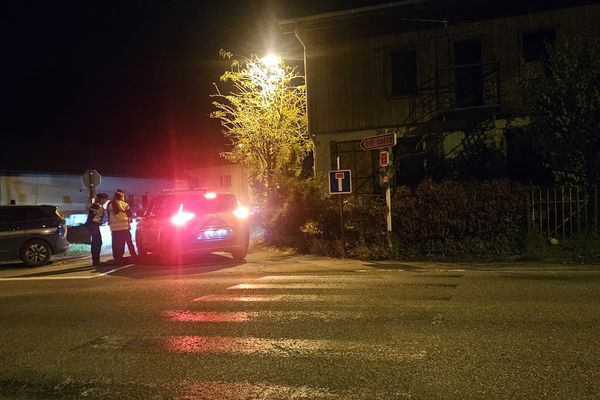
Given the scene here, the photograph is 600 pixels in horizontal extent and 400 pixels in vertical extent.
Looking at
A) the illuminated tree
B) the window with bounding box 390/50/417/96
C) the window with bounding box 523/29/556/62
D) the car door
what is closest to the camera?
the car door

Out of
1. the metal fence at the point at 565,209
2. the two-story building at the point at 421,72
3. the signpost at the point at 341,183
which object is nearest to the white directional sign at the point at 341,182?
the signpost at the point at 341,183

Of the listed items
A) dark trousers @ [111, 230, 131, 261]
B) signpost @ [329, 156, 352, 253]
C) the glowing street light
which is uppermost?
the glowing street light

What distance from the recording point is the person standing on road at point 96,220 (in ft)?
43.2

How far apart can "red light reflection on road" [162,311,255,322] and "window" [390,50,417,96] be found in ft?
41.4

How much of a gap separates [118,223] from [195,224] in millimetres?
2289

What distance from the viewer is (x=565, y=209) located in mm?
13086

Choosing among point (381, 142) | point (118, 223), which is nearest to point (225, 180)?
point (118, 223)

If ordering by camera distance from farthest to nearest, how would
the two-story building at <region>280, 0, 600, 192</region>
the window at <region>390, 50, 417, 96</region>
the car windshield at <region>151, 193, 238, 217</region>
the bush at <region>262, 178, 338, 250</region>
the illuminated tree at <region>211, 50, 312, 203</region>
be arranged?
the illuminated tree at <region>211, 50, 312, 203</region> → the window at <region>390, 50, 417, 96</region> → the two-story building at <region>280, 0, 600, 192</region> → the bush at <region>262, 178, 338, 250</region> → the car windshield at <region>151, 193, 238, 217</region>

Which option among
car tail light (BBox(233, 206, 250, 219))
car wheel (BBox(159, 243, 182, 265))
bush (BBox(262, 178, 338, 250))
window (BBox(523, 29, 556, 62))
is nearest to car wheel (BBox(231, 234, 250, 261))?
car tail light (BBox(233, 206, 250, 219))

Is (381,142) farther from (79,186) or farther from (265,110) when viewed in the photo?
(79,186)

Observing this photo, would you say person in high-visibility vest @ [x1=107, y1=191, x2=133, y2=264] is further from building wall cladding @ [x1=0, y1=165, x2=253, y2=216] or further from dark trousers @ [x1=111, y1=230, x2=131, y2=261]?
building wall cladding @ [x1=0, y1=165, x2=253, y2=216]

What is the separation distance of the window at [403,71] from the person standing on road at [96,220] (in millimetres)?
9979

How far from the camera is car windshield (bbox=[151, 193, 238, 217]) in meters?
12.3

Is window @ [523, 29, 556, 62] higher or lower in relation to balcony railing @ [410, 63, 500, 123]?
higher
